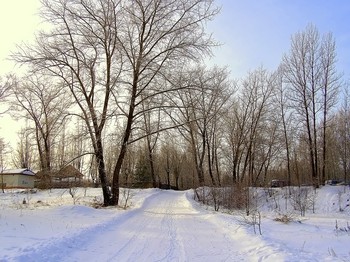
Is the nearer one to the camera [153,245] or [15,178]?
[153,245]

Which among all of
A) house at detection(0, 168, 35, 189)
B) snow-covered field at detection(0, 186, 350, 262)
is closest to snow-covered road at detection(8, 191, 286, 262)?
snow-covered field at detection(0, 186, 350, 262)

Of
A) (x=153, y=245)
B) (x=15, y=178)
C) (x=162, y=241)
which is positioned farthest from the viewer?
(x=15, y=178)

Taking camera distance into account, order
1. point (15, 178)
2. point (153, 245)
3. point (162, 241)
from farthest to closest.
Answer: point (15, 178) < point (162, 241) < point (153, 245)

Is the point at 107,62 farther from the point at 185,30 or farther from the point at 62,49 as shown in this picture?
the point at 185,30

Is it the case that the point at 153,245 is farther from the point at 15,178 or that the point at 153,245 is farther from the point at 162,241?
the point at 15,178

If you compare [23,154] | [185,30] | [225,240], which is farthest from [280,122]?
[23,154]

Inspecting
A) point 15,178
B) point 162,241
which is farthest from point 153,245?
point 15,178

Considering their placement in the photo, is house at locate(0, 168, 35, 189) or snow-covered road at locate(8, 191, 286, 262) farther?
house at locate(0, 168, 35, 189)

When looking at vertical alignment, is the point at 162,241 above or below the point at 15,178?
below

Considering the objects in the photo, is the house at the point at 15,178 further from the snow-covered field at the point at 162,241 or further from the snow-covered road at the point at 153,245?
the snow-covered road at the point at 153,245

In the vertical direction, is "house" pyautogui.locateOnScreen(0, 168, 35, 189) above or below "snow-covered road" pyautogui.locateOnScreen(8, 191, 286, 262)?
above

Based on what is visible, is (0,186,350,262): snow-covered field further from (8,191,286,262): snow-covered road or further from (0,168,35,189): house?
(0,168,35,189): house

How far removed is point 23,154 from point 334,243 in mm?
79445

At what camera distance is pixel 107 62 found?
22.5 meters
